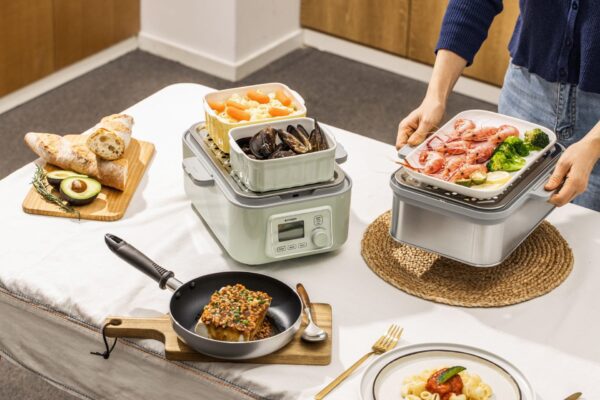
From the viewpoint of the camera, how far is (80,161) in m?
1.76

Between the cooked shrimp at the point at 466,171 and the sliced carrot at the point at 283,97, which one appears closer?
the cooked shrimp at the point at 466,171

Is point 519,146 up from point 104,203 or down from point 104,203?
up

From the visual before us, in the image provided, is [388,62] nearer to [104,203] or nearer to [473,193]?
[104,203]

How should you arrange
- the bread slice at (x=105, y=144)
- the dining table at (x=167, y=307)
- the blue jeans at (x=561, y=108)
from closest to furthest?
the dining table at (x=167, y=307)
the bread slice at (x=105, y=144)
the blue jeans at (x=561, y=108)

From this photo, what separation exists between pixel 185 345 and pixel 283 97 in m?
0.59

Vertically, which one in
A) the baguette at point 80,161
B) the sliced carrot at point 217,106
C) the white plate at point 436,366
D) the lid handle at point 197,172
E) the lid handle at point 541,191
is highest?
the sliced carrot at point 217,106

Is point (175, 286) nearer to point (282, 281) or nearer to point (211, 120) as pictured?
point (282, 281)

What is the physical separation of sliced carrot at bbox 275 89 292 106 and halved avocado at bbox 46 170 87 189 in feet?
1.36

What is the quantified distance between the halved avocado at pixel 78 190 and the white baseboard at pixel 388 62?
8.90 feet

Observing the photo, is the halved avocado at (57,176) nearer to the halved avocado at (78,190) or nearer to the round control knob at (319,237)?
the halved avocado at (78,190)

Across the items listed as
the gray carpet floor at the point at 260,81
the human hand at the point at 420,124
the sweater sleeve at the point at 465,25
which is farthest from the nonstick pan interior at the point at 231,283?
the gray carpet floor at the point at 260,81

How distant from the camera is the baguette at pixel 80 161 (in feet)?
5.77

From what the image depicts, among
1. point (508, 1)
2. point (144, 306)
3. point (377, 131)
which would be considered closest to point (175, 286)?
point (144, 306)

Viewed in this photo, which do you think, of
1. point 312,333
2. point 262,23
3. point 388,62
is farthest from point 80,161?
point 388,62
